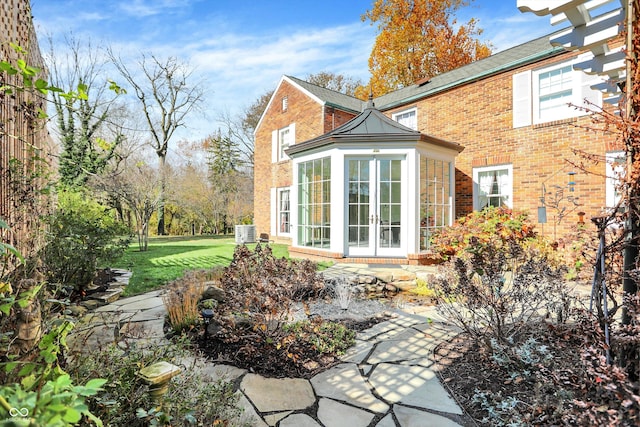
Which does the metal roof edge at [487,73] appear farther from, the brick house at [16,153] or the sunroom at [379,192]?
the brick house at [16,153]

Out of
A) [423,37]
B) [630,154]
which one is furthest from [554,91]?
[423,37]

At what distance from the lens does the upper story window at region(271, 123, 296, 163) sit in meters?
13.8

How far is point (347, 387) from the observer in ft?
8.68

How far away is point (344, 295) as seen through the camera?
4.98 metres

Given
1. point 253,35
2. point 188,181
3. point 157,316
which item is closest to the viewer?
point 157,316

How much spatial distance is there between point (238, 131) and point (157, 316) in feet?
75.1

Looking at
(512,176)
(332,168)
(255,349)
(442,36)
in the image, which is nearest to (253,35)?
(332,168)

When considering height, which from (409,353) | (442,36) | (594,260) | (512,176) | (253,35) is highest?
(442,36)

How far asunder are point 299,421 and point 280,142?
12.8 m

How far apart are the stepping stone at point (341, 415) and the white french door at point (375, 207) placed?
5684mm

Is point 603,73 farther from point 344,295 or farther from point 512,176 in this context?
point 512,176

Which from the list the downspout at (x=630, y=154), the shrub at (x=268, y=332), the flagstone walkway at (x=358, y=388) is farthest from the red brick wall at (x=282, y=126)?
the downspout at (x=630, y=154)

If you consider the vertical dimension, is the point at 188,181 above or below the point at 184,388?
above

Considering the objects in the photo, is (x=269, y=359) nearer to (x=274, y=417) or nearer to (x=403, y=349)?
(x=274, y=417)
